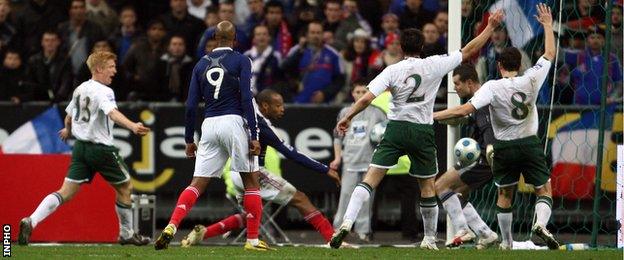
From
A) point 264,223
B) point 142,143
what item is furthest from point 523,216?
point 142,143

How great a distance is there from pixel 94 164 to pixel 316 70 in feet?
16.2

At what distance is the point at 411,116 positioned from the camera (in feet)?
44.9

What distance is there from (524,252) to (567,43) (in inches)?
181

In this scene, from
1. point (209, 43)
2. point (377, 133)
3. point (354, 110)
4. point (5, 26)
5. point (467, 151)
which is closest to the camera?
point (354, 110)

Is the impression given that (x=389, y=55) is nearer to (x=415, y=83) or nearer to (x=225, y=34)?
(x=415, y=83)

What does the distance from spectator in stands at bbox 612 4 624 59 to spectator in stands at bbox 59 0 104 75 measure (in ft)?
22.2

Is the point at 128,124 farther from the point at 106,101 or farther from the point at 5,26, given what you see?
the point at 5,26

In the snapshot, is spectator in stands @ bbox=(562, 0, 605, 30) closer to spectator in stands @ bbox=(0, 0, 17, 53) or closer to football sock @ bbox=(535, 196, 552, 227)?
football sock @ bbox=(535, 196, 552, 227)

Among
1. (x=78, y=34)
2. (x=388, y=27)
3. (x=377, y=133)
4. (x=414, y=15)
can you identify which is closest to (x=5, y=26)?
(x=78, y=34)

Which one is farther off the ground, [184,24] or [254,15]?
[254,15]

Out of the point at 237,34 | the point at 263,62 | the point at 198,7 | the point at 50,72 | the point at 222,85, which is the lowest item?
the point at 222,85

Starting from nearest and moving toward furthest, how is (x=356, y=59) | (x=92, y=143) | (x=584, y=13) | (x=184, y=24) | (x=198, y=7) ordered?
(x=92, y=143) < (x=584, y=13) < (x=356, y=59) < (x=184, y=24) < (x=198, y=7)

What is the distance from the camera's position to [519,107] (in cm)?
1384

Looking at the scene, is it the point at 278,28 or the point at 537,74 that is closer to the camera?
the point at 537,74
